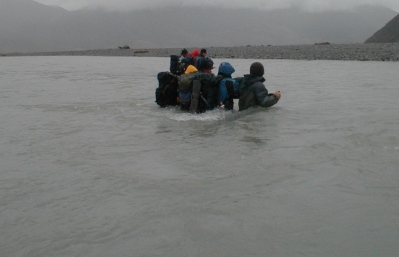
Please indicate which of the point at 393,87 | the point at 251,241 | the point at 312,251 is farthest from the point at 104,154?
the point at 393,87

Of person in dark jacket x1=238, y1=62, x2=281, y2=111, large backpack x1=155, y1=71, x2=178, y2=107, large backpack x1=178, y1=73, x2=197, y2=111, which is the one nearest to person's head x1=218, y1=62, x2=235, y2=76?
person in dark jacket x1=238, y1=62, x2=281, y2=111

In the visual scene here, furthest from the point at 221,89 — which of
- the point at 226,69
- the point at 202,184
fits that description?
the point at 202,184

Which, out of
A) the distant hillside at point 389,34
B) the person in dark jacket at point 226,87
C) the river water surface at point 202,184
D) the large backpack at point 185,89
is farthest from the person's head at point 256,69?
the distant hillside at point 389,34

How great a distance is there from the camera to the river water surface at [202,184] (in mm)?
3516

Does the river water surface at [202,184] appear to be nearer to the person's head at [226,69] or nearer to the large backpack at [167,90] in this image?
the person's head at [226,69]

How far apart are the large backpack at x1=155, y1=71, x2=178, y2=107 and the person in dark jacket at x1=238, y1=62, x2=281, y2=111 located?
1.68m

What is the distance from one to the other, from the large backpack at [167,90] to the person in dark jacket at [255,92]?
1.68 metres

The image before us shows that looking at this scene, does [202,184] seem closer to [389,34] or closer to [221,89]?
[221,89]

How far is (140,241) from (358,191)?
2.19 metres

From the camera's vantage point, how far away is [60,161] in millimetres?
5828

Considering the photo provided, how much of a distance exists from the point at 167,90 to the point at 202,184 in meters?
5.46

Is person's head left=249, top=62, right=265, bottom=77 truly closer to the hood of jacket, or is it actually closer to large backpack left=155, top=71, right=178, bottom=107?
the hood of jacket

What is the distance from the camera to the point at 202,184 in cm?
479

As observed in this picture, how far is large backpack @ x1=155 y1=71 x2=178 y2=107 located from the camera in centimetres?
991
